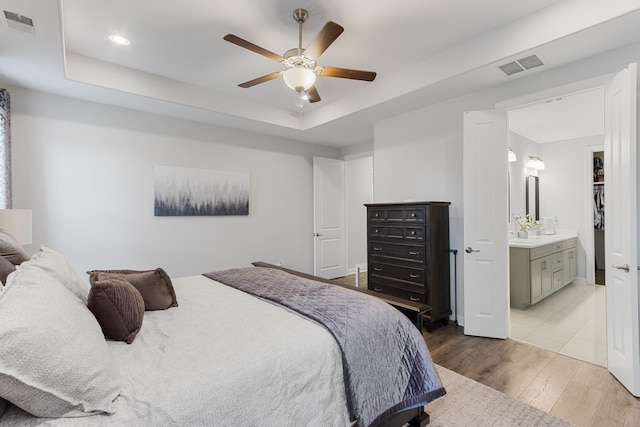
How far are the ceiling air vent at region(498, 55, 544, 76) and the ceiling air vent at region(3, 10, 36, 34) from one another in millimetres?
3573

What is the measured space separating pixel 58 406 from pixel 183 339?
A: 1.70 ft

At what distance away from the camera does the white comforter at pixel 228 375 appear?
97cm

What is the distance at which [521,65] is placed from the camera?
2721mm

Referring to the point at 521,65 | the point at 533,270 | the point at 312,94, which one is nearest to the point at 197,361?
the point at 312,94

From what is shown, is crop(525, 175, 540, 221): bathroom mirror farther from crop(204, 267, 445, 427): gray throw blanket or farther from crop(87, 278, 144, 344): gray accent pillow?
crop(87, 278, 144, 344): gray accent pillow

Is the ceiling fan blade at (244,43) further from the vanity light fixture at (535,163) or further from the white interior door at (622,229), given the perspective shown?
the vanity light fixture at (535,163)

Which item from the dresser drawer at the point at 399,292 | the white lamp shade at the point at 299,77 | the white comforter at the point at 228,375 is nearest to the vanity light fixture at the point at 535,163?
the dresser drawer at the point at 399,292

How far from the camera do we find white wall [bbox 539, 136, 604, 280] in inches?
203

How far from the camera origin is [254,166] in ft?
15.9

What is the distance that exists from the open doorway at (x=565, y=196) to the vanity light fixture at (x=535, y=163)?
82mm

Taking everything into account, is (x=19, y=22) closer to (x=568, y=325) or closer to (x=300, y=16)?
(x=300, y=16)

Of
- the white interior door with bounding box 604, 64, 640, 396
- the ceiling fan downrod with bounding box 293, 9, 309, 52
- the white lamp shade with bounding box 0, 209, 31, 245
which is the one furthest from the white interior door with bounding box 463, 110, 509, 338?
the white lamp shade with bounding box 0, 209, 31, 245

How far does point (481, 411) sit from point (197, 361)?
6.01 ft

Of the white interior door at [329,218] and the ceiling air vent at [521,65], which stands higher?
the ceiling air vent at [521,65]
